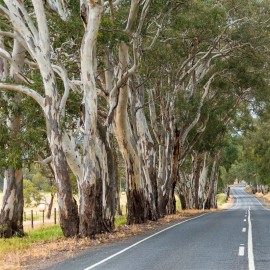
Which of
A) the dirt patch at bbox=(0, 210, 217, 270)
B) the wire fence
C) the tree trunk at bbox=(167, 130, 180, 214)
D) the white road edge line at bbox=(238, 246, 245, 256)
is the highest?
the tree trunk at bbox=(167, 130, 180, 214)

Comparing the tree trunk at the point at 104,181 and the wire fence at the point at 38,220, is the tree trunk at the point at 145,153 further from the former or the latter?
the wire fence at the point at 38,220

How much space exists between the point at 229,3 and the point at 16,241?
54.8 ft

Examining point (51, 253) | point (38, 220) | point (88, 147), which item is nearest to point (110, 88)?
point (88, 147)

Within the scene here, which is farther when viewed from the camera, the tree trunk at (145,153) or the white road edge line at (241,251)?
the tree trunk at (145,153)

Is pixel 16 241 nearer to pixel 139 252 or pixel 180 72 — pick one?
pixel 139 252

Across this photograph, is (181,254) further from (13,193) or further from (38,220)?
(38,220)

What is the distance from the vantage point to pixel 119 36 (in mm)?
17438

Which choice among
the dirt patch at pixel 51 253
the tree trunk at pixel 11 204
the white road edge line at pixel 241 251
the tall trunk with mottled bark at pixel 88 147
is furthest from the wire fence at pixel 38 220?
the white road edge line at pixel 241 251

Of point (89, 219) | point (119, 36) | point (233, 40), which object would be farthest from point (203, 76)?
point (89, 219)

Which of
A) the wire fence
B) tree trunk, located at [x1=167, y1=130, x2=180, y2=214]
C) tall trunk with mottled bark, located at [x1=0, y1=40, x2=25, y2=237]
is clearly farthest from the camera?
the wire fence

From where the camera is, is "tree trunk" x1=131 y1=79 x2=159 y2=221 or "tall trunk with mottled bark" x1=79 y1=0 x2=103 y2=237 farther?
"tree trunk" x1=131 y1=79 x2=159 y2=221

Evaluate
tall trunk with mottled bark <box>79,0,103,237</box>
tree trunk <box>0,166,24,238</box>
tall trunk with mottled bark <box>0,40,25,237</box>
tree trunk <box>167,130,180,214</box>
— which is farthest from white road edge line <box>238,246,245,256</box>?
tree trunk <box>167,130,180,214</box>

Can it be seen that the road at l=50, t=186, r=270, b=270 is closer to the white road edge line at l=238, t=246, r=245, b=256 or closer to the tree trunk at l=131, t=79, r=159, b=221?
the white road edge line at l=238, t=246, r=245, b=256

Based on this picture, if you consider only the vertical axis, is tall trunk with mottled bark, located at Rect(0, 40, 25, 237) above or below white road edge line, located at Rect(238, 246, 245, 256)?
above
